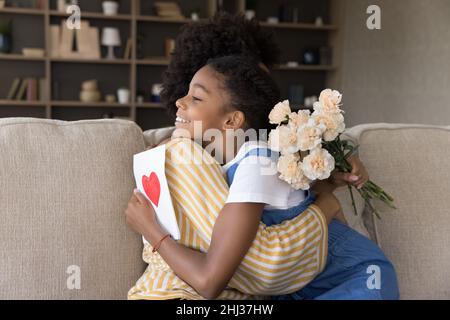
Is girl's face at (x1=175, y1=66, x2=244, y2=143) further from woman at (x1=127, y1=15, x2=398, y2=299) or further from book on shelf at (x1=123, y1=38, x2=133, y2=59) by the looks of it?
book on shelf at (x1=123, y1=38, x2=133, y2=59)

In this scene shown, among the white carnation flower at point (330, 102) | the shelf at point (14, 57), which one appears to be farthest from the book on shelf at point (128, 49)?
the white carnation flower at point (330, 102)

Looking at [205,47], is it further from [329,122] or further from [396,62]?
[396,62]

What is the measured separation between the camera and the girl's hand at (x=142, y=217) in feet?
4.25

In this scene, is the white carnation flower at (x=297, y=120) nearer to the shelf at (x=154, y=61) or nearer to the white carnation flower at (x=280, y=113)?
the white carnation flower at (x=280, y=113)

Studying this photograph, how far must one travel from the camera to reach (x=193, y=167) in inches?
49.9

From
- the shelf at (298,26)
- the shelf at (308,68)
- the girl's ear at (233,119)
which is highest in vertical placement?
the shelf at (298,26)

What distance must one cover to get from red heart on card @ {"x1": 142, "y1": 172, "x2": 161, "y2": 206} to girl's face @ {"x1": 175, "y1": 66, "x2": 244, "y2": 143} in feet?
0.48

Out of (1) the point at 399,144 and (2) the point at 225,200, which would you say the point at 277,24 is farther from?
(2) the point at 225,200

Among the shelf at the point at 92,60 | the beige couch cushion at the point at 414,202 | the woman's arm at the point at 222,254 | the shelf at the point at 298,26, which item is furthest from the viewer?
the shelf at the point at 298,26

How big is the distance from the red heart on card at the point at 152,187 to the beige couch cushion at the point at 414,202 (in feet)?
2.23

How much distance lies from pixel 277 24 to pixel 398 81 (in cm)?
125

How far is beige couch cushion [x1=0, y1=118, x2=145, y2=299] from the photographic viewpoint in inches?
53.9

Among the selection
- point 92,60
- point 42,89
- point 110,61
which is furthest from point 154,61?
point 42,89
